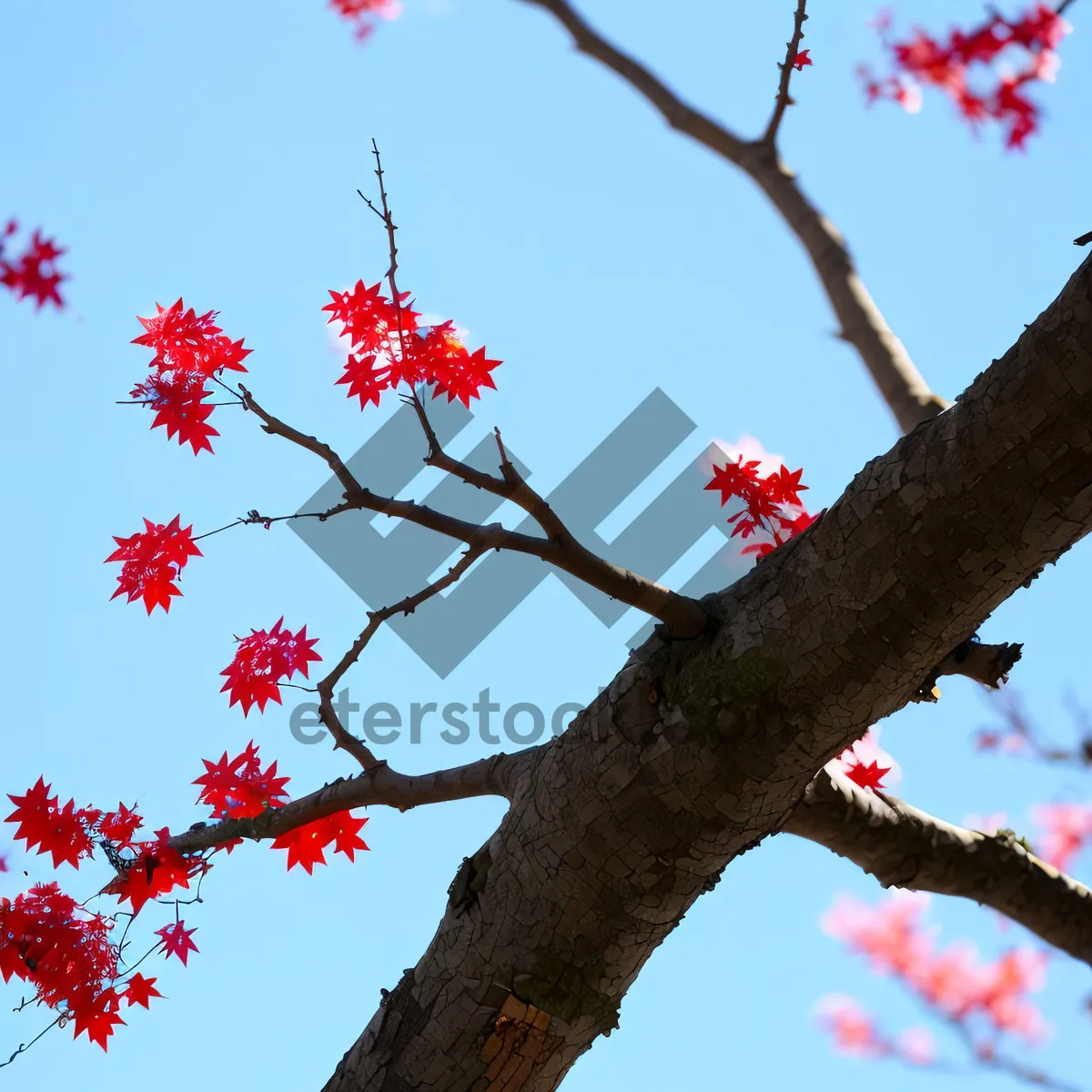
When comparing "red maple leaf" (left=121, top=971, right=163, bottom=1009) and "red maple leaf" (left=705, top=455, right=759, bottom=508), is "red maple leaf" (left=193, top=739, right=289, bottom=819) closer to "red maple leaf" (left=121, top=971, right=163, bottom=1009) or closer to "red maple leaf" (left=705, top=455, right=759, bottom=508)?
"red maple leaf" (left=121, top=971, right=163, bottom=1009)

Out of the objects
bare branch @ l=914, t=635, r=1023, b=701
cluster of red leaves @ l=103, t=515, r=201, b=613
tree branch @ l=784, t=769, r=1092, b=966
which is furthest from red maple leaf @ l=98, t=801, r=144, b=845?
bare branch @ l=914, t=635, r=1023, b=701

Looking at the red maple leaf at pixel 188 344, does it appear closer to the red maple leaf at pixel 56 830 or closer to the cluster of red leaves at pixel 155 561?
the cluster of red leaves at pixel 155 561

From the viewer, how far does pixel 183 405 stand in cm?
209

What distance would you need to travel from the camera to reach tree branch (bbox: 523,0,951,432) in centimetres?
258

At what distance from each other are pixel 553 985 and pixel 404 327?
1.31 metres

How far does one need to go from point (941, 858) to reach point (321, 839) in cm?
150

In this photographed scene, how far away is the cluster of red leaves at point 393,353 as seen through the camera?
2162 mm

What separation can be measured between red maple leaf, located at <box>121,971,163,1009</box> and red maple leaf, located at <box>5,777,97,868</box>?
281 mm

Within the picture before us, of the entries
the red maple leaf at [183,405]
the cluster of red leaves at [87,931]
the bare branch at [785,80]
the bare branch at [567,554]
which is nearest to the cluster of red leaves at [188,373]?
the red maple leaf at [183,405]

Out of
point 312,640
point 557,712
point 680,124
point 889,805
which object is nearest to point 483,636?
point 557,712

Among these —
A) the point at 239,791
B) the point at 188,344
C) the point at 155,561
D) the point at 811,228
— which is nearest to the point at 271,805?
the point at 239,791

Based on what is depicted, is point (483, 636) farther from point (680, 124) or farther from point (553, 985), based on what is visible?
point (680, 124)

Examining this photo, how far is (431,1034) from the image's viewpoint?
1802 mm

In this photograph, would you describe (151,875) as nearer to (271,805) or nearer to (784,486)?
(271,805)
